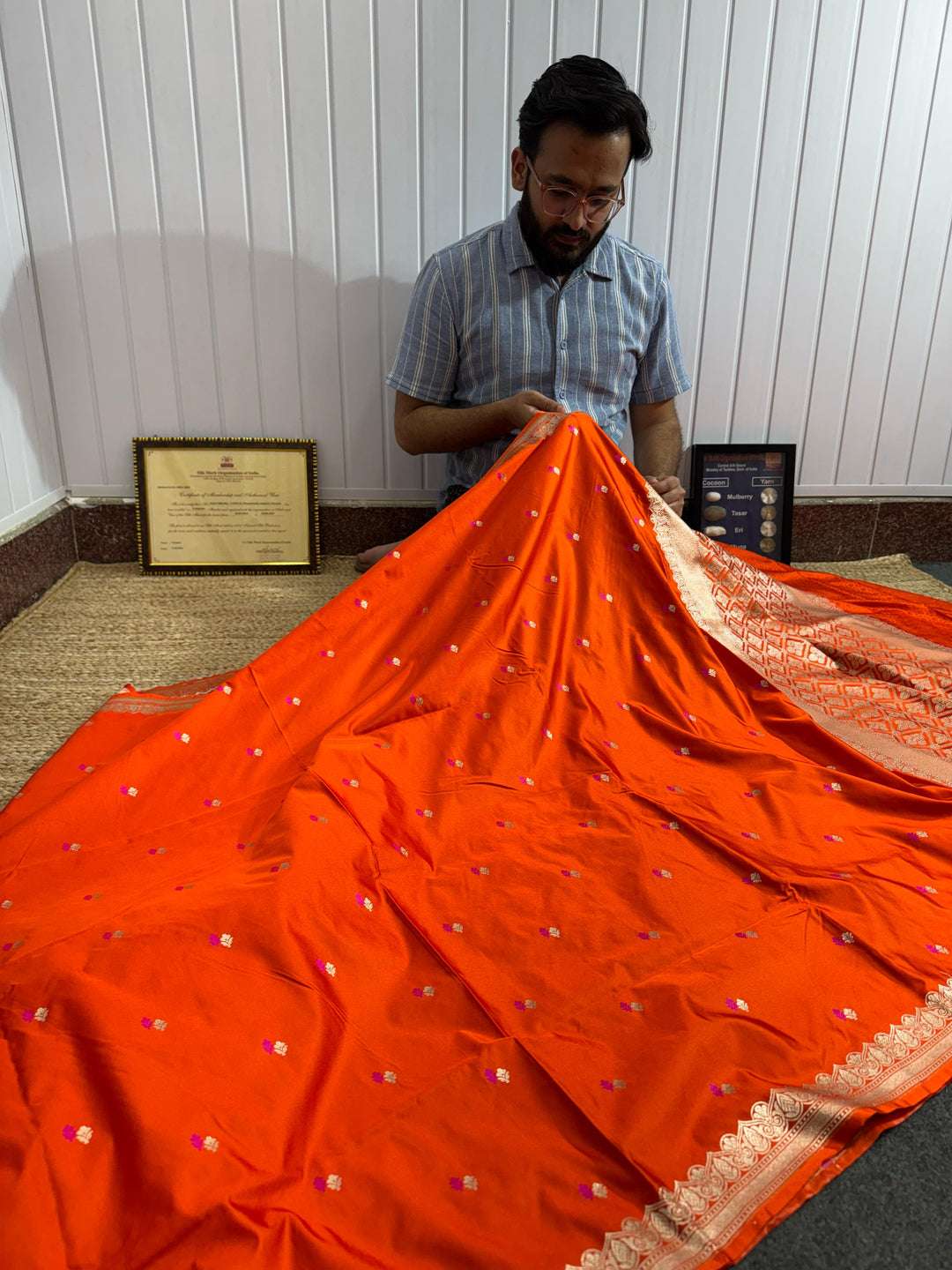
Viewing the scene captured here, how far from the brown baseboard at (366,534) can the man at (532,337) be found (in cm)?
34

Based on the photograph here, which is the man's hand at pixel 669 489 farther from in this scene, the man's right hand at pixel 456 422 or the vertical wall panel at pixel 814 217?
the vertical wall panel at pixel 814 217

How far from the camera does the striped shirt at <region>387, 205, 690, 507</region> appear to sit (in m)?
1.96

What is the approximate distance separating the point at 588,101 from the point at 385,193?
0.66 meters

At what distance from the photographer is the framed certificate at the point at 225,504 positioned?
2270 millimetres

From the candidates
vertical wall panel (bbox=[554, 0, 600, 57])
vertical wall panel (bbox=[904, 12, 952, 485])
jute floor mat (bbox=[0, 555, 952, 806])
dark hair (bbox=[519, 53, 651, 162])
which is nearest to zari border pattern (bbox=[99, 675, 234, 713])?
jute floor mat (bbox=[0, 555, 952, 806])

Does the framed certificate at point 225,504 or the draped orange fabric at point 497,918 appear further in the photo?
the framed certificate at point 225,504

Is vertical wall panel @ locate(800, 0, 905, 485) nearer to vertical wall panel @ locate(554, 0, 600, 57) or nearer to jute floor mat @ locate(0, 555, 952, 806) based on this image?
jute floor mat @ locate(0, 555, 952, 806)

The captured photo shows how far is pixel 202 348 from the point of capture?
2195mm

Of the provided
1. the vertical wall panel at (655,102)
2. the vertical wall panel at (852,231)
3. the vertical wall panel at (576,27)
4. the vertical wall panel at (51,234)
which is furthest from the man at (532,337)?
the vertical wall panel at (51,234)

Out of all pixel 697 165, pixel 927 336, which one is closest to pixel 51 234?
pixel 697 165

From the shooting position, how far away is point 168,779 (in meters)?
1.16

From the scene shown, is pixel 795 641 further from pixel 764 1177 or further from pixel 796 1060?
pixel 764 1177

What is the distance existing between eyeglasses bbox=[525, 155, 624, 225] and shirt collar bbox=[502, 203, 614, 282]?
15cm

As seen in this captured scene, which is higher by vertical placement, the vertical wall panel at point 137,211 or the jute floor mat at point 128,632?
the vertical wall panel at point 137,211
